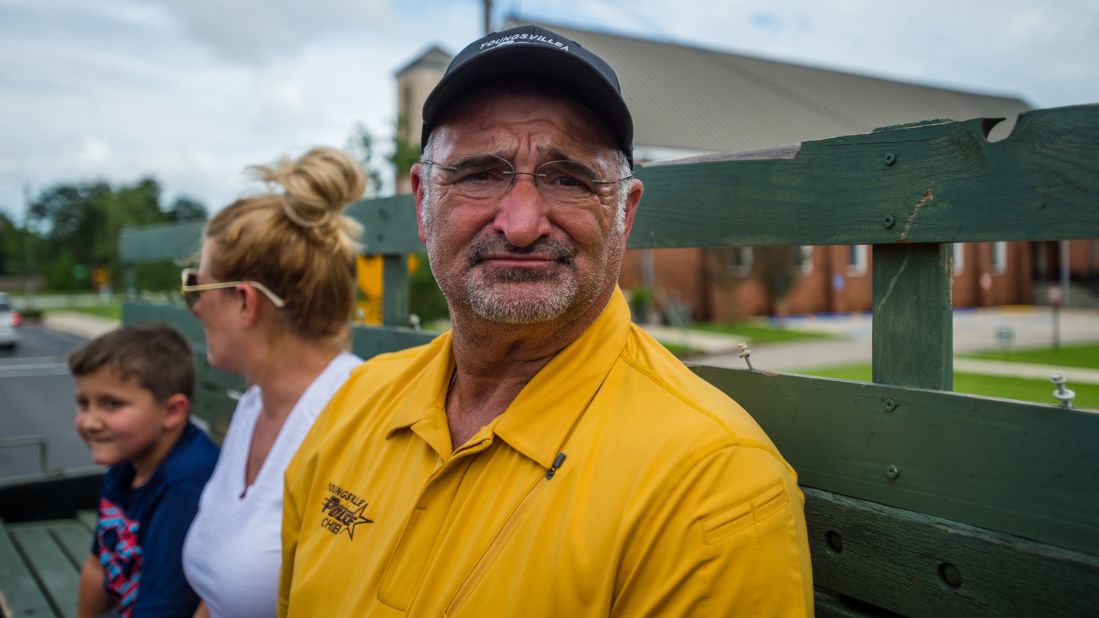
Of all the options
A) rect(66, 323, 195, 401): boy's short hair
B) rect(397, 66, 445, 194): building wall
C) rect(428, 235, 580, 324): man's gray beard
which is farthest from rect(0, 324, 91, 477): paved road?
rect(397, 66, 445, 194): building wall

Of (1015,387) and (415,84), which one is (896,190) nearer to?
(1015,387)

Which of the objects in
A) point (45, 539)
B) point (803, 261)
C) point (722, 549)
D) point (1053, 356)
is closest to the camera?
point (722, 549)

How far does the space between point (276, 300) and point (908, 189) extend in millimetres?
2089

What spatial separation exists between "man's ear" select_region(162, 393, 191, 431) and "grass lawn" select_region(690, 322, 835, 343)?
1981 cm

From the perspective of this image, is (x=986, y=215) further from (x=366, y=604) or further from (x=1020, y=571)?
(x=366, y=604)

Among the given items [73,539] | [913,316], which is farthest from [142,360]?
[913,316]

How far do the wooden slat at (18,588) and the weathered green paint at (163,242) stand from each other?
Result: 1.75 m

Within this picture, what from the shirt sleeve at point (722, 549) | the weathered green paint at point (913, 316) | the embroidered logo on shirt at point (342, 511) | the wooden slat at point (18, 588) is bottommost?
the wooden slat at point (18, 588)

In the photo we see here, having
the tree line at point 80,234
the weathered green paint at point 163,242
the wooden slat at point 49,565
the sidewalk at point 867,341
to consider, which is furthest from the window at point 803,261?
the wooden slat at point 49,565

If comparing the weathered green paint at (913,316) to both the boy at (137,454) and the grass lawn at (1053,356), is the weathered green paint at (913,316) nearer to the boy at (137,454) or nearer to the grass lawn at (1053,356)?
the boy at (137,454)

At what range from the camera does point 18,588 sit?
10.9ft

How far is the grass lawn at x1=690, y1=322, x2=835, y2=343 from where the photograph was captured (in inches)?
886

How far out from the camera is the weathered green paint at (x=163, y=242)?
480 cm

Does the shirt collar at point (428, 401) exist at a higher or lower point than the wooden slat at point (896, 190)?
lower
